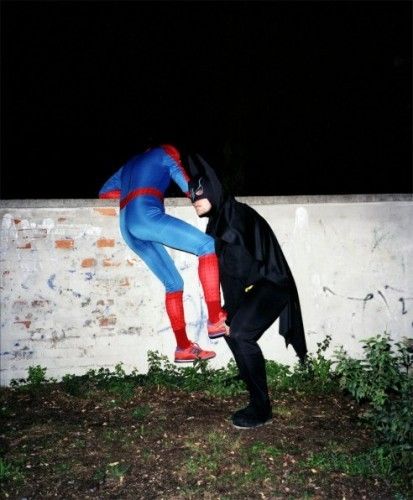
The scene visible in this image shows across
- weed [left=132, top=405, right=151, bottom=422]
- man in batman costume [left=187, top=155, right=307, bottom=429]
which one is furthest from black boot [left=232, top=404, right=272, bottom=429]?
weed [left=132, top=405, right=151, bottom=422]

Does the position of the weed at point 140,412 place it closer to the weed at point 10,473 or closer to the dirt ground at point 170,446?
the dirt ground at point 170,446

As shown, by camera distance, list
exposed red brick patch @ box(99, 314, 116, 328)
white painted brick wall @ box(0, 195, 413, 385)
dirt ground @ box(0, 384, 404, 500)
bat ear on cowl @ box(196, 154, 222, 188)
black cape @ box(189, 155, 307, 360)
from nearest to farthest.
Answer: dirt ground @ box(0, 384, 404, 500), black cape @ box(189, 155, 307, 360), bat ear on cowl @ box(196, 154, 222, 188), white painted brick wall @ box(0, 195, 413, 385), exposed red brick patch @ box(99, 314, 116, 328)

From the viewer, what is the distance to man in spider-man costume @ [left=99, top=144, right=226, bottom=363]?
4625mm

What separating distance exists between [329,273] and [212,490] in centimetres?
279

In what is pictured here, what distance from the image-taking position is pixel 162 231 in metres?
4.69

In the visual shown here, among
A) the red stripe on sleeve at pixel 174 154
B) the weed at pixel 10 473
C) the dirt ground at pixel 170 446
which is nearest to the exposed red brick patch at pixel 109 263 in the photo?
the red stripe on sleeve at pixel 174 154

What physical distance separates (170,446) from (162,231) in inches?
80.3

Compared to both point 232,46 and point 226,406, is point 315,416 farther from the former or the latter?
point 232,46

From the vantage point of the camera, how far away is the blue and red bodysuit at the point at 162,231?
463cm

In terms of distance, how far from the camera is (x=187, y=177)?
4707 millimetres

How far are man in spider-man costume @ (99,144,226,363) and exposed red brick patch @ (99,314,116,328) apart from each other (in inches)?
25.2

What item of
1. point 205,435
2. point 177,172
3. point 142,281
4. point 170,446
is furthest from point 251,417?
point 177,172

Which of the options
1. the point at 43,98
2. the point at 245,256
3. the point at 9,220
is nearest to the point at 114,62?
the point at 43,98

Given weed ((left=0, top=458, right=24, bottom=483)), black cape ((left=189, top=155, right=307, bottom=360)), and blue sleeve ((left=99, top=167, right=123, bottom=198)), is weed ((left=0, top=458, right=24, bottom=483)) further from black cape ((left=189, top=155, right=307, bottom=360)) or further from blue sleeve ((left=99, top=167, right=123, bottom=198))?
blue sleeve ((left=99, top=167, right=123, bottom=198))
